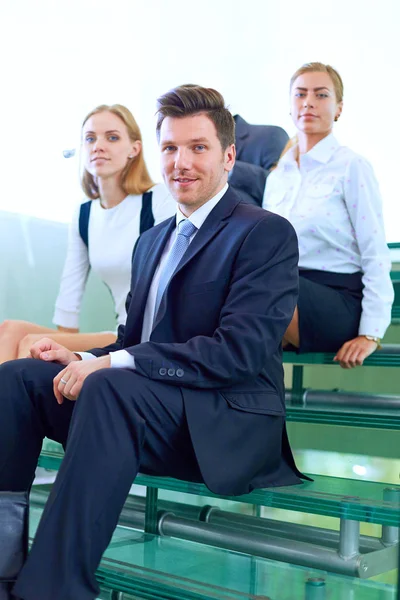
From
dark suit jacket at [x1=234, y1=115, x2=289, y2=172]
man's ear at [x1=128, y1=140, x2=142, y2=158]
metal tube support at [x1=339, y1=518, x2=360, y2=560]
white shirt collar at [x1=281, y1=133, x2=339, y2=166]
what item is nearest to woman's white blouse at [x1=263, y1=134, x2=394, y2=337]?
white shirt collar at [x1=281, y1=133, x2=339, y2=166]

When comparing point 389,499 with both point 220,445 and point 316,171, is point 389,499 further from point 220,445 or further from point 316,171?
point 316,171

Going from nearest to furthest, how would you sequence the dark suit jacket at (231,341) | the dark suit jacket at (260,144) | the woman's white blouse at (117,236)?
1. the dark suit jacket at (231,341)
2. the woman's white blouse at (117,236)
3. the dark suit jacket at (260,144)

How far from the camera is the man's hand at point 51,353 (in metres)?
1.61

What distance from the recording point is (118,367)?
140cm

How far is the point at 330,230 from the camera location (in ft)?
7.10

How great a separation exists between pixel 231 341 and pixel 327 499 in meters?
0.32

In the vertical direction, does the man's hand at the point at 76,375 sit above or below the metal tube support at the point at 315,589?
above

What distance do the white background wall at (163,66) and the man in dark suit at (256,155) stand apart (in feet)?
1.49

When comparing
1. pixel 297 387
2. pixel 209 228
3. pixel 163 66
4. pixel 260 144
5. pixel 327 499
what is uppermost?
pixel 163 66

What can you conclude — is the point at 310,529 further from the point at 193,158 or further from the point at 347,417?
the point at 193,158

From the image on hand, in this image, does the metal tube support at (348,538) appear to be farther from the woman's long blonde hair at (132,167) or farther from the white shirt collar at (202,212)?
the woman's long blonde hair at (132,167)

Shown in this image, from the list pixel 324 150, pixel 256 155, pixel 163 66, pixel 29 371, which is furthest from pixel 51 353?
pixel 163 66

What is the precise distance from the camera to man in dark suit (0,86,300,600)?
124 cm

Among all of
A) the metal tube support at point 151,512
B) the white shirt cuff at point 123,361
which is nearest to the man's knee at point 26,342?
the metal tube support at point 151,512
